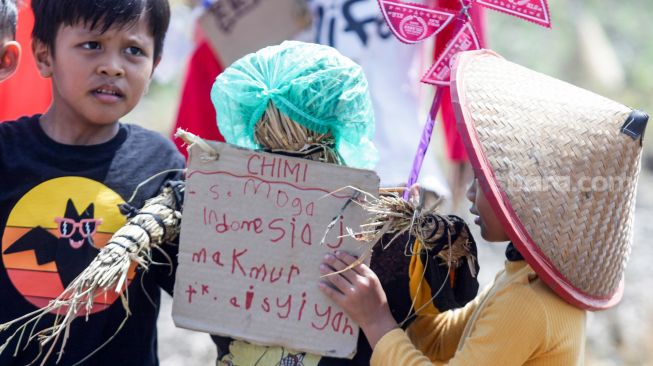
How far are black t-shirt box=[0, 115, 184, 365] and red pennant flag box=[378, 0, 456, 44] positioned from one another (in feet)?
2.37

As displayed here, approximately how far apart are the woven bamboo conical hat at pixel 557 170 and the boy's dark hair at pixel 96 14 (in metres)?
0.83

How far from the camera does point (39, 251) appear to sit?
2.23m

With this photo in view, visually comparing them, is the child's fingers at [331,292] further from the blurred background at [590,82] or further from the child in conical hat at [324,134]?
the blurred background at [590,82]

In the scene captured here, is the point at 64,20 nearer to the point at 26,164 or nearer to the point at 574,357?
the point at 26,164

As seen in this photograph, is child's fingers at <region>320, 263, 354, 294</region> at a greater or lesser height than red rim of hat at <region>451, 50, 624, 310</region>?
lesser

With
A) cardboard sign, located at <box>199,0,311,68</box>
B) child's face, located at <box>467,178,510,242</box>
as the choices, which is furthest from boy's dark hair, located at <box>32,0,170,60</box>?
cardboard sign, located at <box>199,0,311,68</box>

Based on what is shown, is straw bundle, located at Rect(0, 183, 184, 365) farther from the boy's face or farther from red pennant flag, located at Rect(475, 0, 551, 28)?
red pennant flag, located at Rect(475, 0, 551, 28)

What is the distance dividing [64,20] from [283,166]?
705 millimetres

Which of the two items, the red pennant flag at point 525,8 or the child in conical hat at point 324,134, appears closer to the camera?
the child in conical hat at point 324,134

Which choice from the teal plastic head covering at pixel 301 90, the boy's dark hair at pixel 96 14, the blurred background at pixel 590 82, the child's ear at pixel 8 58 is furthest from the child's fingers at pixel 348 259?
the blurred background at pixel 590 82

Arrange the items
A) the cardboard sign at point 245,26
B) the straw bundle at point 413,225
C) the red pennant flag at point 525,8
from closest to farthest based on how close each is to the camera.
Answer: the straw bundle at point 413,225 < the red pennant flag at point 525,8 < the cardboard sign at point 245,26

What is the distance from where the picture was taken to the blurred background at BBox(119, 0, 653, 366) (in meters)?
4.82

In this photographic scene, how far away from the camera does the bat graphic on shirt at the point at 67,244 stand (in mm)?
2236

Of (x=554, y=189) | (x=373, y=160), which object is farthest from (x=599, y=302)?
(x=373, y=160)
